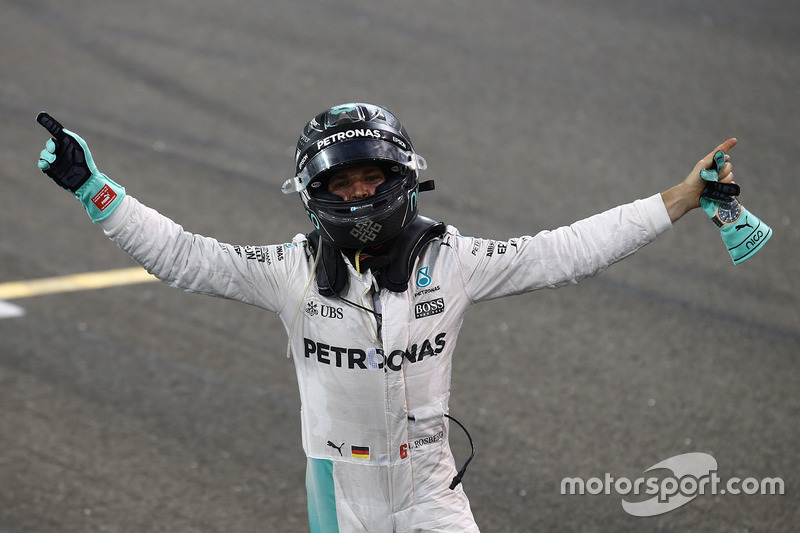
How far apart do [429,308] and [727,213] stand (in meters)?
1.24

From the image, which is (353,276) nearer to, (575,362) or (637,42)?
(575,362)

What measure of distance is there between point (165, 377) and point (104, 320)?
94cm

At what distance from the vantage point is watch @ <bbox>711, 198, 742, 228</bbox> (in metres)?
4.31

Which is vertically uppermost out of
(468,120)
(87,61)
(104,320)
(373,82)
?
(87,61)

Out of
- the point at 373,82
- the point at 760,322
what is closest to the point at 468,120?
the point at 373,82

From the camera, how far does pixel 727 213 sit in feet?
14.2

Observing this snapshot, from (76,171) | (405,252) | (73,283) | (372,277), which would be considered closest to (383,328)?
(372,277)

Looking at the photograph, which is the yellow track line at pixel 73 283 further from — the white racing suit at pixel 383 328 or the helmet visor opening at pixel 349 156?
the helmet visor opening at pixel 349 156

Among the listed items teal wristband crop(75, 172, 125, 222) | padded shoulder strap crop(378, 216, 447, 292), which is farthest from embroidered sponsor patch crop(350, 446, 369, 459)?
teal wristband crop(75, 172, 125, 222)

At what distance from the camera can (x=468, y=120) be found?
454 inches

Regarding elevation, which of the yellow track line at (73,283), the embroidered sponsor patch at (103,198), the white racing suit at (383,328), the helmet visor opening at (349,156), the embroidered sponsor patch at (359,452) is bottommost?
the embroidered sponsor patch at (359,452)

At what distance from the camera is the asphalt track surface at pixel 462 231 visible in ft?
21.4

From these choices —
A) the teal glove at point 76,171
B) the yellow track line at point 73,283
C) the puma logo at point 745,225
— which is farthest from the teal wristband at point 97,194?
the yellow track line at point 73,283

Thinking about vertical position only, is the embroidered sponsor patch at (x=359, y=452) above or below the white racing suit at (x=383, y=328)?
below
